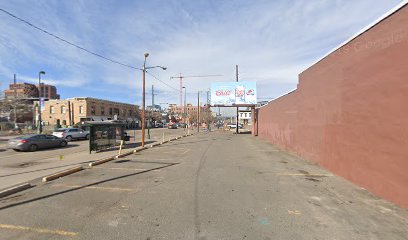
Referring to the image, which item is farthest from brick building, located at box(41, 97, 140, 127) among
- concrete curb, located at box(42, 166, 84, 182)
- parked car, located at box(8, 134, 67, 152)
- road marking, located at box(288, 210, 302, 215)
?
road marking, located at box(288, 210, 302, 215)

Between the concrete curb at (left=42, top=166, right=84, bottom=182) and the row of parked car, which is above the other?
the row of parked car

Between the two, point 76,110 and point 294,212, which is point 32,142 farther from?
point 76,110

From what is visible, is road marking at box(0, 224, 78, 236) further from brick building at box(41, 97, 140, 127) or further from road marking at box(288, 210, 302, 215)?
brick building at box(41, 97, 140, 127)

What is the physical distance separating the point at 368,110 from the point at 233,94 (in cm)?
3253

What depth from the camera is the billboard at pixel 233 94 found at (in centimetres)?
3947

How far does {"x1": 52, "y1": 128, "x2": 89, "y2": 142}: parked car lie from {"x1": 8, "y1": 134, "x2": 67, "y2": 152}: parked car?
20.9 feet

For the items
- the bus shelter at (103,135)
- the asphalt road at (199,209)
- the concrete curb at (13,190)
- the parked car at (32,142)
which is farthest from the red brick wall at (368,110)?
the parked car at (32,142)

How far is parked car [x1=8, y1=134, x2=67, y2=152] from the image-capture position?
57.5 feet

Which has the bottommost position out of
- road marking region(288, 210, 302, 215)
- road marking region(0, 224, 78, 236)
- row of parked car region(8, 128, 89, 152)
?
road marking region(288, 210, 302, 215)

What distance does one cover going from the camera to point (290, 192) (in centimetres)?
750

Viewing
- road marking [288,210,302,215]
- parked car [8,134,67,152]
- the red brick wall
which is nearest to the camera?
road marking [288,210,302,215]

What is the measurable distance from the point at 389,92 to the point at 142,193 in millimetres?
7583

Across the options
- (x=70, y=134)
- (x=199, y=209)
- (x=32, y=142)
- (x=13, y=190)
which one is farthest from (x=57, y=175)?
(x=70, y=134)

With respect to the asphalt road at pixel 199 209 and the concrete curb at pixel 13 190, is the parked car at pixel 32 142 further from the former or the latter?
the concrete curb at pixel 13 190
